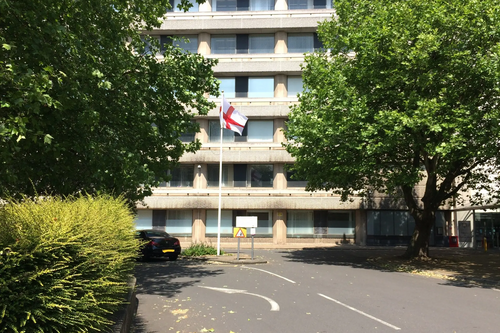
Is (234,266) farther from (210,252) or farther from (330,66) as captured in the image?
(330,66)

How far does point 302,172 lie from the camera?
21.8 meters

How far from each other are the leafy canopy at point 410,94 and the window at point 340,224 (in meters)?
15.8

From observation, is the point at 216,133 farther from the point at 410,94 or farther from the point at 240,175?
the point at 410,94

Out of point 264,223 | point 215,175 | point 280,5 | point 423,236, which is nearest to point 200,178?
point 215,175

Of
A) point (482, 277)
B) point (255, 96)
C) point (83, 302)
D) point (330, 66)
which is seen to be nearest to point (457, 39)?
point (330, 66)

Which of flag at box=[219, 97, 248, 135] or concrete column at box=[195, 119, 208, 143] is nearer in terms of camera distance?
flag at box=[219, 97, 248, 135]

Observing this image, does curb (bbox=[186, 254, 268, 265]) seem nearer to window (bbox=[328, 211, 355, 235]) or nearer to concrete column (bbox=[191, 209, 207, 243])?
concrete column (bbox=[191, 209, 207, 243])

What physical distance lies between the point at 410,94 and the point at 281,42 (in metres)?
21.6

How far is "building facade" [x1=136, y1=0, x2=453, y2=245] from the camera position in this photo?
113 feet

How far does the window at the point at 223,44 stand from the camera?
36.6 m

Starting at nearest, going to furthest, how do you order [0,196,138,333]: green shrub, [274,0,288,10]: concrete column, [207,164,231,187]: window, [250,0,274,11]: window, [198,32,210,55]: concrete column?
[0,196,138,333]: green shrub, [207,164,231,187]: window, [198,32,210,55]: concrete column, [274,0,288,10]: concrete column, [250,0,274,11]: window

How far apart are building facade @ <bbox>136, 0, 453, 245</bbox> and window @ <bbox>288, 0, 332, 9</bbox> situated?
562mm

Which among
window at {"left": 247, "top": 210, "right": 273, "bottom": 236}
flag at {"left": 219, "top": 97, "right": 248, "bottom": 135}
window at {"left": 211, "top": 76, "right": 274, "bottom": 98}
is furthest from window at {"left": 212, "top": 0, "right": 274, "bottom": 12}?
window at {"left": 247, "top": 210, "right": 273, "bottom": 236}

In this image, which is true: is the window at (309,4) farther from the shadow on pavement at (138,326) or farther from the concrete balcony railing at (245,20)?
the shadow on pavement at (138,326)
